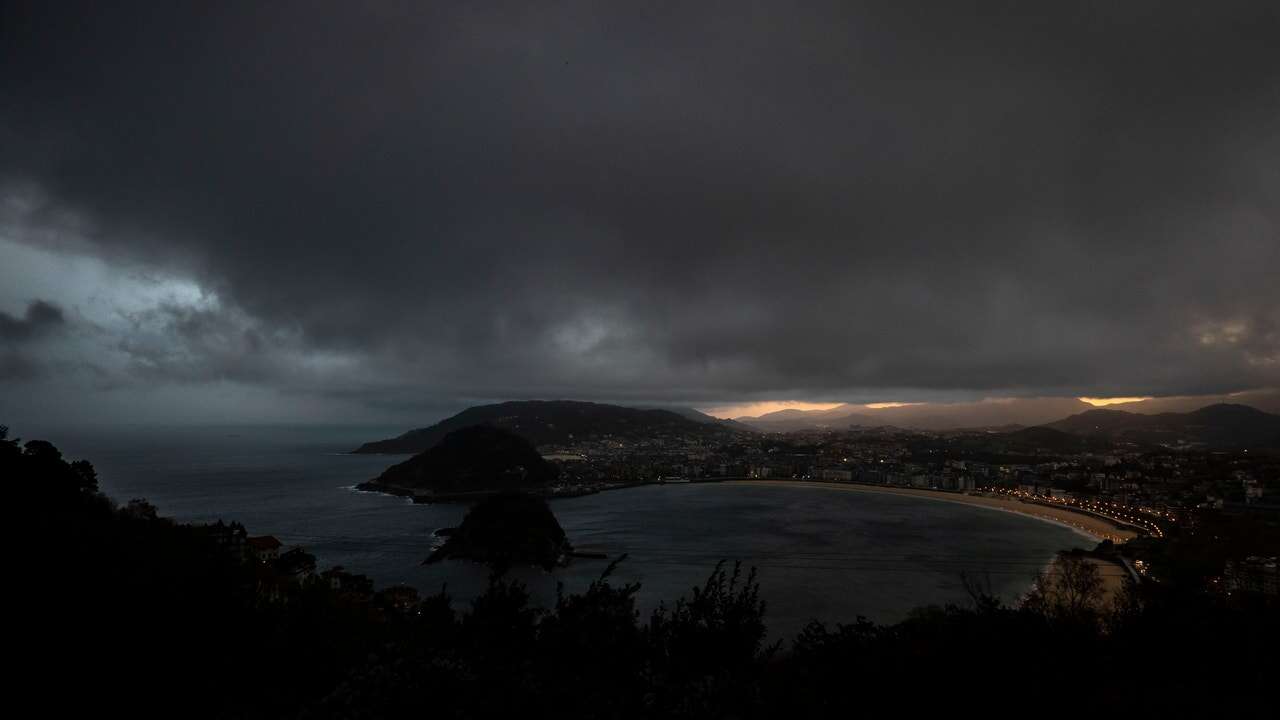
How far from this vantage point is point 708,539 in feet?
109

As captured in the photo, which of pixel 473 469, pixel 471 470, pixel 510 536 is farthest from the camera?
pixel 473 469

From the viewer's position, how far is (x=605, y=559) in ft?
93.8

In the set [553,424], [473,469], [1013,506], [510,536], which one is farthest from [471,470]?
[553,424]

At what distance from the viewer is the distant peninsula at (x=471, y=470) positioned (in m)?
55.2

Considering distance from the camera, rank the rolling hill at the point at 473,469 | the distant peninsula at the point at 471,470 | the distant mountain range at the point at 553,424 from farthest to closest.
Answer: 1. the distant mountain range at the point at 553,424
2. the rolling hill at the point at 473,469
3. the distant peninsula at the point at 471,470

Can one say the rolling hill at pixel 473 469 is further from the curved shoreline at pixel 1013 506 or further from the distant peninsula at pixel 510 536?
the curved shoreline at pixel 1013 506

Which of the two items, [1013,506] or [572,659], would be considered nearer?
[572,659]

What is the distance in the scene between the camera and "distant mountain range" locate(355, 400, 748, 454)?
379 feet

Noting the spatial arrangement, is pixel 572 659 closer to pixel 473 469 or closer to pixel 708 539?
pixel 708 539

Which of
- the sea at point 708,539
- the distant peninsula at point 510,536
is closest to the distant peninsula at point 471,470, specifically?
the sea at point 708,539

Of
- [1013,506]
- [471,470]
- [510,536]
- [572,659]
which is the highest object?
[572,659]

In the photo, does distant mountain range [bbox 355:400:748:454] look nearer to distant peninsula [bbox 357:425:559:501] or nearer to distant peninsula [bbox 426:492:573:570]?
distant peninsula [bbox 357:425:559:501]

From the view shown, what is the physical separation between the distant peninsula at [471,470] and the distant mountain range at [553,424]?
141 feet

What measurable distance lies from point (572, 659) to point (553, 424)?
12269 centimetres
